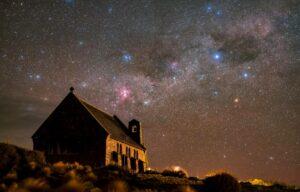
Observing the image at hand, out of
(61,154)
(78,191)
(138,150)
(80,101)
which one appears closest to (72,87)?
(80,101)

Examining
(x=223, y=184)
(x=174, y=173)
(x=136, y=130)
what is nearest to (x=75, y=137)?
(x=174, y=173)

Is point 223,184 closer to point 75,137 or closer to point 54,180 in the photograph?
point 54,180

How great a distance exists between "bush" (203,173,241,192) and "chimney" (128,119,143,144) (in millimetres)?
28941

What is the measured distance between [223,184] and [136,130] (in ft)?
103

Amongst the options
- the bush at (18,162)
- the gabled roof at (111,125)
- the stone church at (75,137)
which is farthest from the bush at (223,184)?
the gabled roof at (111,125)

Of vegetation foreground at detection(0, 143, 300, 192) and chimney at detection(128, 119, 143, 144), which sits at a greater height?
chimney at detection(128, 119, 143, 144)

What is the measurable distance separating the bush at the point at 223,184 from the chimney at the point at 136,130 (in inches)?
1139

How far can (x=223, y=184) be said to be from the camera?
21.7 meters

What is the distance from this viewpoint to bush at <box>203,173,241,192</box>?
21797mm

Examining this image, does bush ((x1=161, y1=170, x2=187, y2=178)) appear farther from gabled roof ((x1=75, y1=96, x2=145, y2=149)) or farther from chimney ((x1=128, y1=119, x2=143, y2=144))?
chimney ((x1=128, y1=119, x2=143, y2=144))

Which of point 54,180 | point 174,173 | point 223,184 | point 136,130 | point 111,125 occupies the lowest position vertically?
point 223,184

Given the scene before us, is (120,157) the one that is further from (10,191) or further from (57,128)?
(10,191)

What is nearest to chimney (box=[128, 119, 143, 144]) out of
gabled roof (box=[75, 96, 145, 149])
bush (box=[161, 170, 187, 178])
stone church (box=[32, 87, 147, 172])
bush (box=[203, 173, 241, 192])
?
gabled roof (box=[75, 96, 145, 149])

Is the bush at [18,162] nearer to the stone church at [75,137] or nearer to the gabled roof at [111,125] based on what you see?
the stone church at [75,137]
